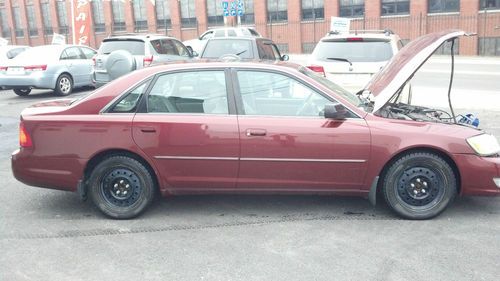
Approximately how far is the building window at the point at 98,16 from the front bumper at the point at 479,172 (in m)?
41.2

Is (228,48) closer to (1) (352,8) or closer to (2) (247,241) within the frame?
(2) (247,241)

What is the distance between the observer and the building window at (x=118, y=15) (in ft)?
133

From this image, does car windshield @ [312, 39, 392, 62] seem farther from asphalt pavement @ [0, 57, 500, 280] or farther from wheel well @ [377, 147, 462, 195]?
wheel well @ [377, 147, 462, 195]

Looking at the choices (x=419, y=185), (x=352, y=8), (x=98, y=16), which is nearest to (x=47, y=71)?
(x=419, y=185)

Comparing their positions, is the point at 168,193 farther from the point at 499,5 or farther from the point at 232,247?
the point at 499,5

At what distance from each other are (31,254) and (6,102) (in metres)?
11.1

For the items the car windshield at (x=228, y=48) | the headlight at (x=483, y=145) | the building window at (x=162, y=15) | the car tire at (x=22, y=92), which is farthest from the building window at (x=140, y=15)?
the headlight at (x=483, y=145)

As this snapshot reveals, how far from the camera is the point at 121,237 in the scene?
14.6 feet

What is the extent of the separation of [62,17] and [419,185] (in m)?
44.7

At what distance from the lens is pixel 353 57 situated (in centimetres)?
865

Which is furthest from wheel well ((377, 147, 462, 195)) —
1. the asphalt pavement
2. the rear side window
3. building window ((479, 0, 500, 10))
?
building window ((479, 0, 500, 10))

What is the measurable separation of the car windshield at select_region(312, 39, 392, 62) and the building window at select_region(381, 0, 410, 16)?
21.7 metres

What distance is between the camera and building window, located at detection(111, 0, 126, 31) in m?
40.4

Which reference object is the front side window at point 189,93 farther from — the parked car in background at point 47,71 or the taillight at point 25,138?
the parked car in background at point 47,71
